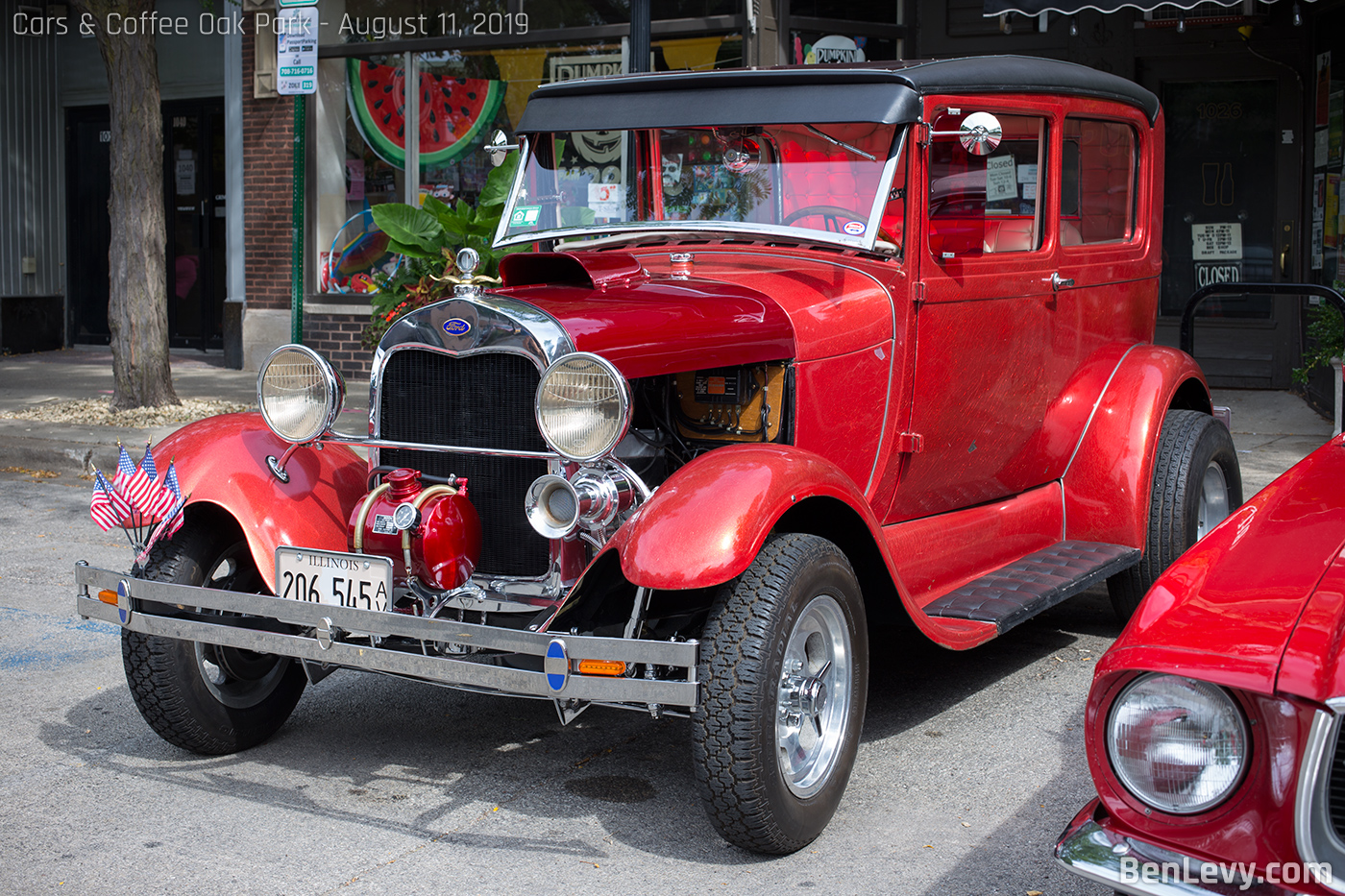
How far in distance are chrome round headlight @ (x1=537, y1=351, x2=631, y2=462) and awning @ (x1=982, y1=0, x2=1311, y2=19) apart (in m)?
6.31

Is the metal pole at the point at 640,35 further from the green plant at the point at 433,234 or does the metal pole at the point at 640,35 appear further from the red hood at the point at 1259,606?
the red hood at the point at 1259,606

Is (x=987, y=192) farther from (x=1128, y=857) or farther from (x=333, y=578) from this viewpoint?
(x=1128, y=857)

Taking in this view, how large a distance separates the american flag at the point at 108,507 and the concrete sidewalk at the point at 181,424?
382 cm

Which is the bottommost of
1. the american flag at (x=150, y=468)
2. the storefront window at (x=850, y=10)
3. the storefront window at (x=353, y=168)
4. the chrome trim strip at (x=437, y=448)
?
the american flag at (x=150, y=468)

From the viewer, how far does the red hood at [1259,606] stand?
6.55ft

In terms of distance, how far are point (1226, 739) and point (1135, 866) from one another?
24 centimetres

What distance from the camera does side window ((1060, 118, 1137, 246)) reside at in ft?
16.4

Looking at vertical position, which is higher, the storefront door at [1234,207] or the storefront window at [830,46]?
the storefront window at [830,46]

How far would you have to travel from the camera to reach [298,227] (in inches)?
485

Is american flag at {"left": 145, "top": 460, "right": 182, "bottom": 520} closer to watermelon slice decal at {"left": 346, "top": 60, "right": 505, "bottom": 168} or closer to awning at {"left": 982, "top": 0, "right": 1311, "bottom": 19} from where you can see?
awning at {"left": 982, "top": 0, "right": 1311, "bottom": 19}

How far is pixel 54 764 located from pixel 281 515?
1.00m

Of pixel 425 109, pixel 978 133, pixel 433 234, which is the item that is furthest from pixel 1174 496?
pixel 425 109

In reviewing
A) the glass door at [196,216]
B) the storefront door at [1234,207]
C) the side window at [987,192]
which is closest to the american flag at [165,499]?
the side window at [987,192]

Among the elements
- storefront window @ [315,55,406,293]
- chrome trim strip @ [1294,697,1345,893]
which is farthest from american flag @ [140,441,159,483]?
storefront window @ [315,55,406,293]
